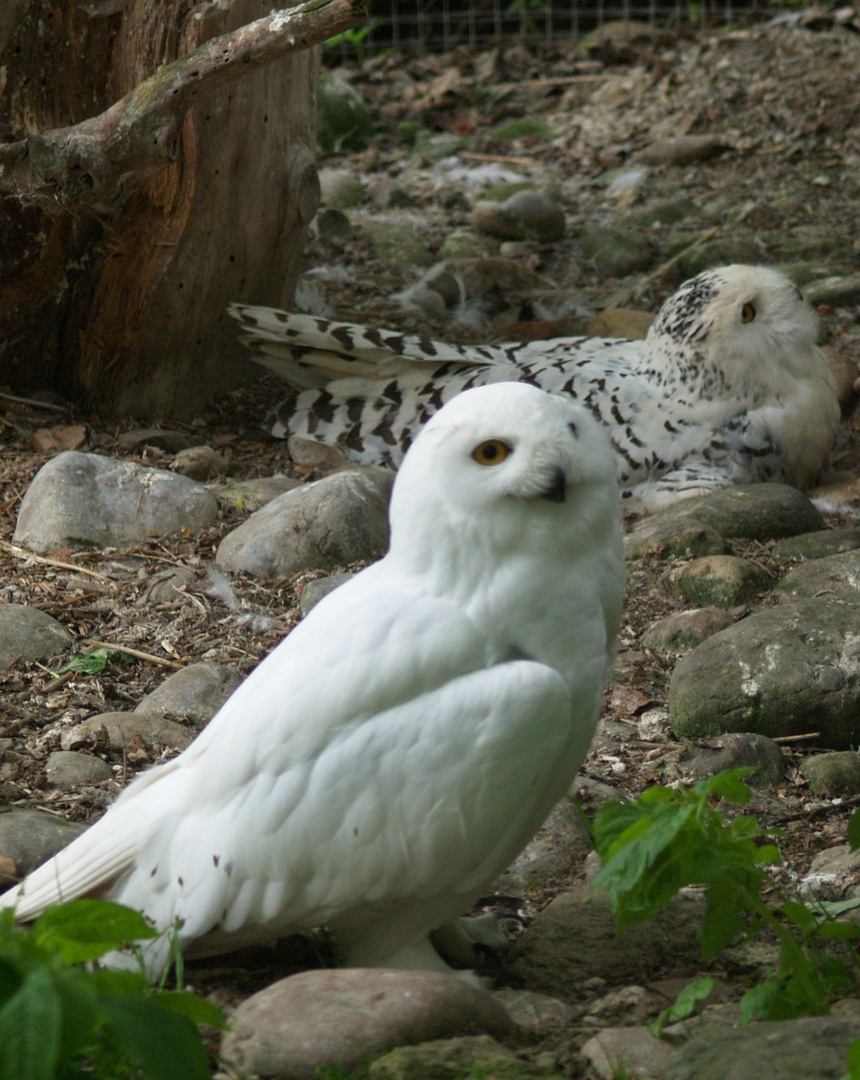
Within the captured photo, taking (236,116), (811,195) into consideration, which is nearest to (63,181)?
(236,116)

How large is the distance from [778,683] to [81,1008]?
2.41 metres

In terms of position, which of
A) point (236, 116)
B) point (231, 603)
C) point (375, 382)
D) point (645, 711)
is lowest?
point (645, 711)

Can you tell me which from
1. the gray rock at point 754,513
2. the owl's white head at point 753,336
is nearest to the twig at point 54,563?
the gray rock at point 754,513

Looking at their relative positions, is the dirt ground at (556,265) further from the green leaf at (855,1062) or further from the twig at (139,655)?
the green leaf at (855,1062)

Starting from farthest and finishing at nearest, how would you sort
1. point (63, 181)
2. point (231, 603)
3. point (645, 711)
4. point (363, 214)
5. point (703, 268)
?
point (363, 214) < point (703, 268) < point (63, 181) < point (231, 603) < point (645, 711)

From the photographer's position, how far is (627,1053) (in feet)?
7.34

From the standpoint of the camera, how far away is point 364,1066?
2.10 m

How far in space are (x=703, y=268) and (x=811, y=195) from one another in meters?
1.47

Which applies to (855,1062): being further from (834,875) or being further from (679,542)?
(679,542)

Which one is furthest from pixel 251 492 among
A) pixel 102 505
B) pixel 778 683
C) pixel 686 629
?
pixel 778 683

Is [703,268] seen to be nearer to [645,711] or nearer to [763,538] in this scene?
[763,538]

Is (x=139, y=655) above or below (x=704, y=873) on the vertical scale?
below

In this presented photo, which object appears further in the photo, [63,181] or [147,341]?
[147,341]

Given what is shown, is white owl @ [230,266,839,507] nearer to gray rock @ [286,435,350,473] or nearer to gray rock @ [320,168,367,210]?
gray rock @ [286,435,350,473]
